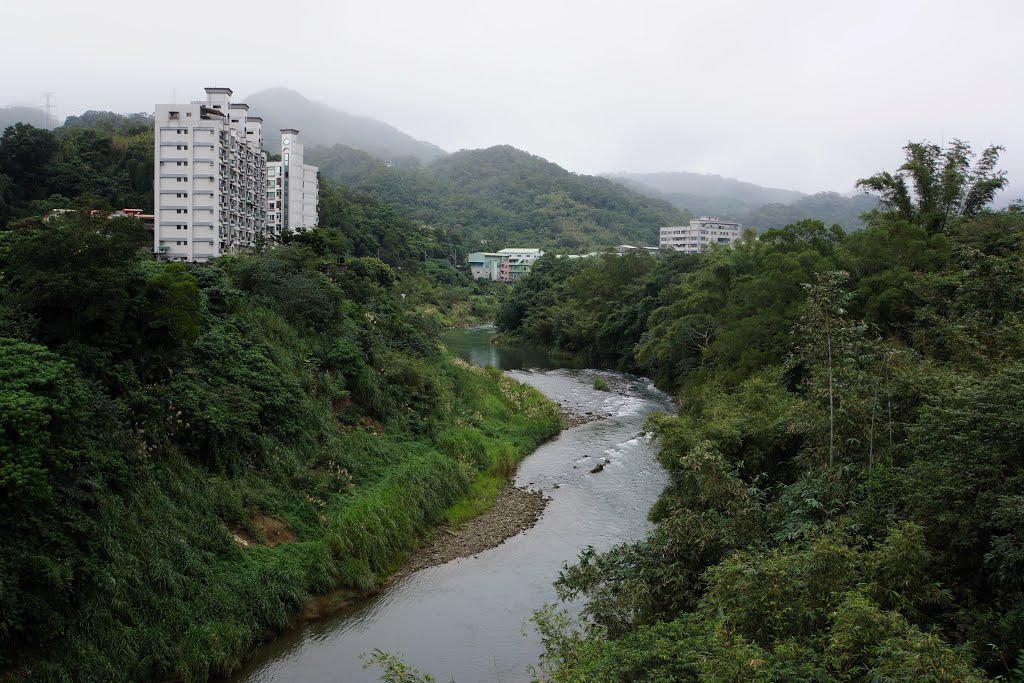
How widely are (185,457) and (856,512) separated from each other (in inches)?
618

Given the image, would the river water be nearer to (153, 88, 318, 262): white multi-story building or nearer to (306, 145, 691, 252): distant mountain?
(153, 88, 318, 262): white multi-story building

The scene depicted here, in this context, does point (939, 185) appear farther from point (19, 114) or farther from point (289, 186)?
point (19, 114)

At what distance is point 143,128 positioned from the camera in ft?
230

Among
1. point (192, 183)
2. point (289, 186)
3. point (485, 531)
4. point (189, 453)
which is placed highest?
point (289, 186)

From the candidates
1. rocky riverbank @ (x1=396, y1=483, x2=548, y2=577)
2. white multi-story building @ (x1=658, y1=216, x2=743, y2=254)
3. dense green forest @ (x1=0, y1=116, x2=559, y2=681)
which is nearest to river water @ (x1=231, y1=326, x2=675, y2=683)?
rocky riverbank @ (x1=396, y1=483, x2=548, y2=577)

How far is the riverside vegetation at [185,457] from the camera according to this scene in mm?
12383

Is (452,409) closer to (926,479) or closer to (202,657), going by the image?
(202,657)

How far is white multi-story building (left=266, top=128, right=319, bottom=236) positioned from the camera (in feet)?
242

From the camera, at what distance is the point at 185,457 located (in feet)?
57.7

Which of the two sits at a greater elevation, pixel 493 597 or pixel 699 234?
pixel 699 234

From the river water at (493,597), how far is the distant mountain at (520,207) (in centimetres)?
10484

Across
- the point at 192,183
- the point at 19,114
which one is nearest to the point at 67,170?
the point at 192,183

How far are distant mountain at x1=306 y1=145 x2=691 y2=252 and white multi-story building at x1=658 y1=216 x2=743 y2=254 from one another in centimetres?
838

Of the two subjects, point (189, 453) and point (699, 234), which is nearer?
point (189, 453)
